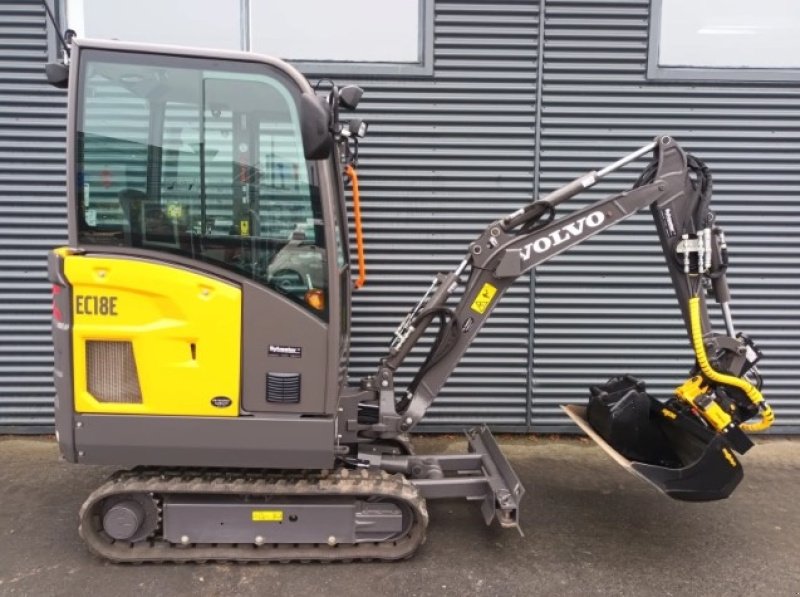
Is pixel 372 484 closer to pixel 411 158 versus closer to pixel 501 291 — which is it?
pixel 501 291

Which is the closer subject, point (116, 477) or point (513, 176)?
point (116, 477)

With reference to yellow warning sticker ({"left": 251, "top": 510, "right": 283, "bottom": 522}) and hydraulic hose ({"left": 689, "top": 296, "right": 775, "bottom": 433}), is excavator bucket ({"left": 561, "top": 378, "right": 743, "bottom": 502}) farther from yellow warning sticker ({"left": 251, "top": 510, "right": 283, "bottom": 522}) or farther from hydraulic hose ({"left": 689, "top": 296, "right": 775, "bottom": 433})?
yellow warning sticker ({"left": 251, "top": 510, "right": 283, "bottom": 522})

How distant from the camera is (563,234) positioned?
11.9 feet

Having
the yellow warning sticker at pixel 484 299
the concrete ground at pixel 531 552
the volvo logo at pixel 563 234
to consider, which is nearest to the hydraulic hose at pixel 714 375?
the volvo logo at pixel 563 234

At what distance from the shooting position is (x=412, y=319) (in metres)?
3.87

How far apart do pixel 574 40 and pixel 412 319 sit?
3086 millimetres

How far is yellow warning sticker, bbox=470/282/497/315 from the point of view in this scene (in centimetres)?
373

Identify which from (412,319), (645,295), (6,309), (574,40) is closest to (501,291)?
(412,319)

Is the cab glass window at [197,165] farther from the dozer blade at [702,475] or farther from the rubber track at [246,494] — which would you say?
the dozer blade at [702,475]

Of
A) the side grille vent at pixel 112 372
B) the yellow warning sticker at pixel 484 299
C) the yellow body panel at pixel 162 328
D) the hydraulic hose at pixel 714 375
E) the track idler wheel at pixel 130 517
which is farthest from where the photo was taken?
the yellow warning sticker at pixel 484 299

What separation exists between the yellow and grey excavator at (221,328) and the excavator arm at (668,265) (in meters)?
0.02

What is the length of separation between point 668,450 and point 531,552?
1086 mm

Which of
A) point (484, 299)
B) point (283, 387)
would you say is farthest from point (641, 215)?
point (283, 387)

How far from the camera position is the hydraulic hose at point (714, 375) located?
11.4 ft
